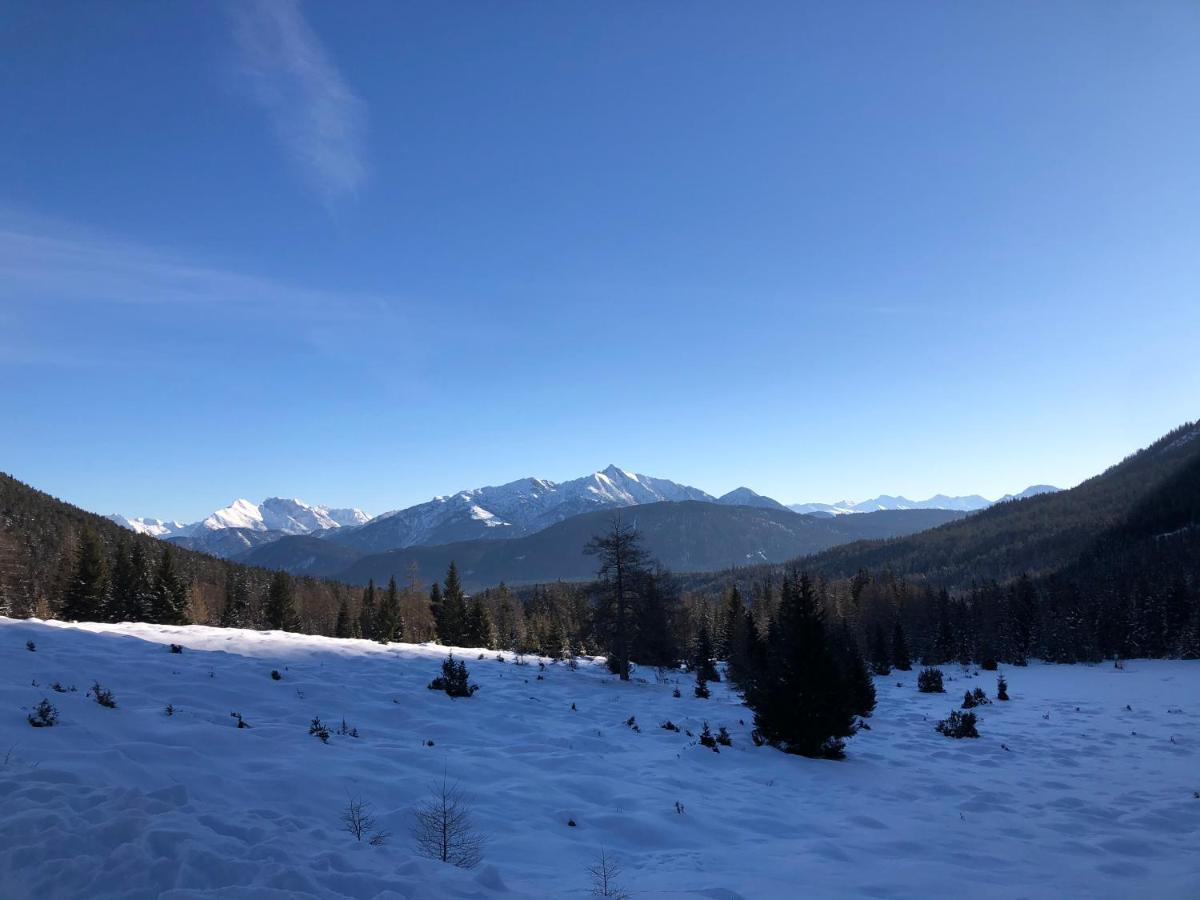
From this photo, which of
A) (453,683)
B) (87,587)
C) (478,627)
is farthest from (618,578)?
(87,587)

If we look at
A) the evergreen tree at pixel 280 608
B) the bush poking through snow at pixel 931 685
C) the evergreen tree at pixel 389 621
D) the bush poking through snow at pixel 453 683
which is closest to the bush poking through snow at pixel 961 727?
the bush poking through snow at pixel 931 685

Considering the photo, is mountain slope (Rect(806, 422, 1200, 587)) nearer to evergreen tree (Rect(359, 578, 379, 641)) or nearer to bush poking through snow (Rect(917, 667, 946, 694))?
evergreen tree (Rect(359, 578, 379, 641))

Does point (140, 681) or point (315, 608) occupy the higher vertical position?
point (140, 681)

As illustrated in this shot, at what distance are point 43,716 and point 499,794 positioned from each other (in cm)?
669

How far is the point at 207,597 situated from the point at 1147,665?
10873cm

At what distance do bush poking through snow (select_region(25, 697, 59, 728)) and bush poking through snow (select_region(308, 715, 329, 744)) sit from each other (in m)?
3.77

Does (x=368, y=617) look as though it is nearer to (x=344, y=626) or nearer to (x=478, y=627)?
(x=344, y=626)

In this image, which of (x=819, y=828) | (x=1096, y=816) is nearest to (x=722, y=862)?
(x=819, y=828)

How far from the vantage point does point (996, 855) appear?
29.5ft

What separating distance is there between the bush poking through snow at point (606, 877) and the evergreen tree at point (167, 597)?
56.8m

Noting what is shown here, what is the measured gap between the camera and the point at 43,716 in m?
8.30

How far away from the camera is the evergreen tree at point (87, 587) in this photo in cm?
4584

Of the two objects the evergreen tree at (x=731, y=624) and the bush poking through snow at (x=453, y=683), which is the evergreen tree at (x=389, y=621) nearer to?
the evergreen tree at (x=731, y=624)

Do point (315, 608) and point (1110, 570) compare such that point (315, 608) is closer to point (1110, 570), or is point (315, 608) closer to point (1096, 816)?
point (1096, 816)
